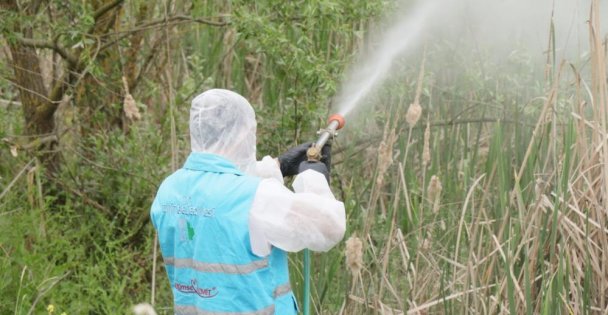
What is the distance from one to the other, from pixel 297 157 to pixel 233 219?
48 cm

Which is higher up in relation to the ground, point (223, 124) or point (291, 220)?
point (223, 124)

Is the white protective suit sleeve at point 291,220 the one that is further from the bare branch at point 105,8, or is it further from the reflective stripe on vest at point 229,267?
the bare branch at point 105,8

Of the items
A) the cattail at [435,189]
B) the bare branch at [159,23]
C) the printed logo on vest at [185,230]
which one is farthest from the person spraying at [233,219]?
the bare branch at [159,23]

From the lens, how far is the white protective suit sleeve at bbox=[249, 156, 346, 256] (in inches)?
116

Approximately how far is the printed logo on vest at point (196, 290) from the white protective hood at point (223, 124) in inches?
15.4

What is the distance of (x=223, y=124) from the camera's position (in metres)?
3.08

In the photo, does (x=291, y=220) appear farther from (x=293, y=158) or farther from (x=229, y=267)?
(x=293, y=158)

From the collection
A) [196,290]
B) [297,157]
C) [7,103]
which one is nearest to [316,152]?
[297,157]

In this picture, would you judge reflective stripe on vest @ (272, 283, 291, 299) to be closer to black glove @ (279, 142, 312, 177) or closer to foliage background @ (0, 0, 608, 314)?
black glove @ (279, 142, 312, 177)

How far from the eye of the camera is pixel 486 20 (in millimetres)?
5684

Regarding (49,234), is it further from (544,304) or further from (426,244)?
(544,304)

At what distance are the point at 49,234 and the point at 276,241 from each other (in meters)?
2.48

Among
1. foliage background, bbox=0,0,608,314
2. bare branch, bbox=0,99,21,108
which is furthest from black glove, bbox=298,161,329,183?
bare branch, bbox=0,99,21,108

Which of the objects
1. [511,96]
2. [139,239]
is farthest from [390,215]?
[139,239]
